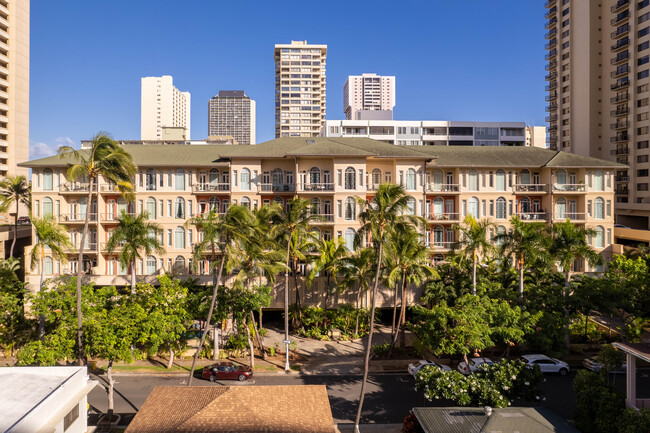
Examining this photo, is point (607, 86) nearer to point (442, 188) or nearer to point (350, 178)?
point (442, 188)

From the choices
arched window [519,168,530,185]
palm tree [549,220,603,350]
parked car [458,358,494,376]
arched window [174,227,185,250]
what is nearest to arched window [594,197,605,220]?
arched window [519,168,530,185]

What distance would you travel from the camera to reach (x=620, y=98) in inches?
2416

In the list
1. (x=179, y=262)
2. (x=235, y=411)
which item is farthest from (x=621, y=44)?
(x=235, y=411)

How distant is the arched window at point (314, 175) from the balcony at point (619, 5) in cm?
5430

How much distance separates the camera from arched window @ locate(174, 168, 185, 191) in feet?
139

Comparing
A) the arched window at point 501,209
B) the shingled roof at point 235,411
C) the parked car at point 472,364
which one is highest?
the arched window at point 501,209

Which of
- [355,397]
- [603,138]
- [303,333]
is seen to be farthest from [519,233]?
[603,138]

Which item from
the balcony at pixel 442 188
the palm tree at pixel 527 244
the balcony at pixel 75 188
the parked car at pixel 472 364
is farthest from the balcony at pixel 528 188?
the balcony at pixel 75 188

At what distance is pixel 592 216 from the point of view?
143ft

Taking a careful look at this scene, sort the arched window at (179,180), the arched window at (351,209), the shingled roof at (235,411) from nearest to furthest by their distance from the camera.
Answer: the shingled roof at (235,411) < the arched window at (351,209) < the arched window at (179,180)

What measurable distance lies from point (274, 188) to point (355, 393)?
72.6ft

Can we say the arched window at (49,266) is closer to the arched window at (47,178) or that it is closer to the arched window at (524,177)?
the arched window at (47,178)

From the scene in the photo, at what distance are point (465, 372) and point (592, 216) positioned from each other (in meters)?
26.9

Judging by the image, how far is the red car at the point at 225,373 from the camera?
27.8 m
